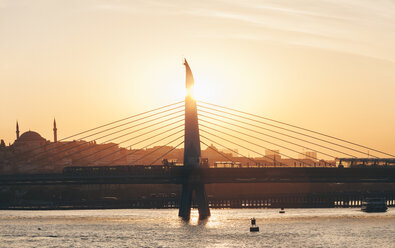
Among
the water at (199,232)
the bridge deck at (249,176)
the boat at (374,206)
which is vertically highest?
the bridge deck at (249,176)

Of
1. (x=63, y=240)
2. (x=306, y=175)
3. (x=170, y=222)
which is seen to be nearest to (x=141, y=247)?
(x=63, y=240)

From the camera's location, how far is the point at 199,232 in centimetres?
13312

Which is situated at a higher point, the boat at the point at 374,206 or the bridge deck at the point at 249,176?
the bridge deck at the point at 249,176

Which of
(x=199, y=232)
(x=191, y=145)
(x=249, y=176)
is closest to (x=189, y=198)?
(x=191, y=145)

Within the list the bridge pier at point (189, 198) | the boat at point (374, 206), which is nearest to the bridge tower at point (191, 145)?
the bridge pier at point (189, 198)

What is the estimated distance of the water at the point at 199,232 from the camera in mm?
119188

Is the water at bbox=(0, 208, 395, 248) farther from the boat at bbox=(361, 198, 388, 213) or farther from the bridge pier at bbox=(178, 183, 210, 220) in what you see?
the boat at bbox=(361, 198, 388, 213)

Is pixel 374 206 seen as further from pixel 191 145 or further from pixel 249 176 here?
pixel 191 145

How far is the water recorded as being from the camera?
119188 millimetres

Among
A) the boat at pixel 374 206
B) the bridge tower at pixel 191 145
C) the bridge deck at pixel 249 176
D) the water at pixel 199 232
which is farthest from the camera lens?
the boat at pixel 374 206

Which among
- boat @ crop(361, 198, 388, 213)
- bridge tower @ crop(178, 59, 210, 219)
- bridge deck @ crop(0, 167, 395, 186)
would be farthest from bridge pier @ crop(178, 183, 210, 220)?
boat @ crop(361, 198, 388, 213)

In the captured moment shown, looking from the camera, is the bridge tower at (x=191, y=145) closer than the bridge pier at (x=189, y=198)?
Yes

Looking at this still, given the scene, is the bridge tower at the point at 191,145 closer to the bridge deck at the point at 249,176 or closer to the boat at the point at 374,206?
the bridge deck at the point at 249,176

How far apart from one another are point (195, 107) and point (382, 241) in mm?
49459
